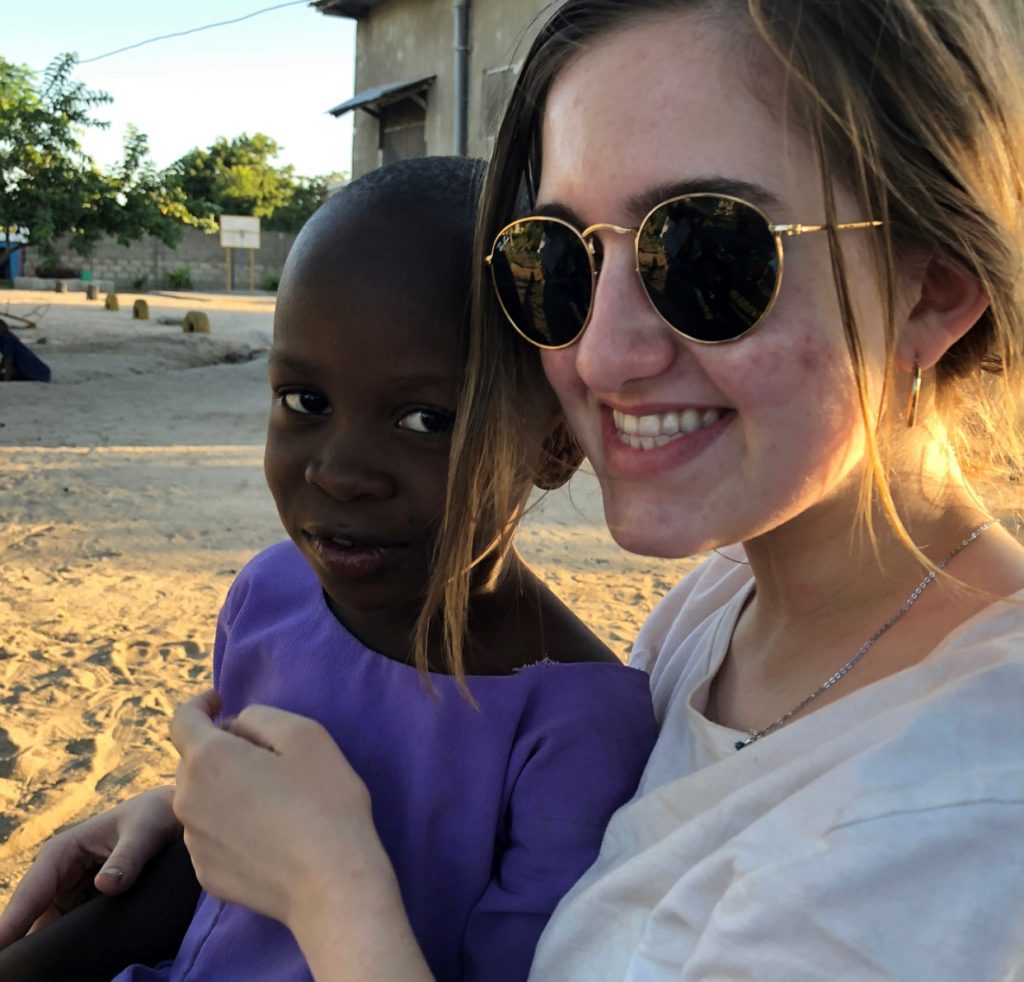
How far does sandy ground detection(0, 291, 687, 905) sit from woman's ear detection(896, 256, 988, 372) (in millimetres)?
971

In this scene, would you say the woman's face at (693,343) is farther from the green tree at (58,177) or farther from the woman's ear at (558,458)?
the green tree at (58,177)

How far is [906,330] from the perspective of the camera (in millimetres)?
1220

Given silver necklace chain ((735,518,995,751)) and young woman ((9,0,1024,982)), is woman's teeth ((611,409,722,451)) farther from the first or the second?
silver necklace chain ((735,518,995,751))

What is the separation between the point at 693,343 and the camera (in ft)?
3.88

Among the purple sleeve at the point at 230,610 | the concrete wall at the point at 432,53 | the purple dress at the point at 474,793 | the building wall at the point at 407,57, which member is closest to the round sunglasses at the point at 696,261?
the purple dress at the point at 474,793

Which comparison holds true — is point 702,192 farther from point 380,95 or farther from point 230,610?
point 380,95

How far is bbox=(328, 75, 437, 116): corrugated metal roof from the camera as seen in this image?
1744cm

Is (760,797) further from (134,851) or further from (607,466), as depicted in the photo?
(134,851)

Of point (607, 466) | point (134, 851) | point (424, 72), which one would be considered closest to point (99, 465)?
point (134, 851)

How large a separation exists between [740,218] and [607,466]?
332 millimetres

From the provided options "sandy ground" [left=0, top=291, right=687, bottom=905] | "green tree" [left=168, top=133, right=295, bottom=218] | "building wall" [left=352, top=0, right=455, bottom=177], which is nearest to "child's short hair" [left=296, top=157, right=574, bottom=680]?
"sandy ground" [left=0, top=291, right=687, bottom=905]

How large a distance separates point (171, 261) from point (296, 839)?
42.0m

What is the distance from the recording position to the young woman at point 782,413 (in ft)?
3.27

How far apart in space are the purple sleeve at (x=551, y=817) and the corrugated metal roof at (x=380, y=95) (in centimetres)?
1720
